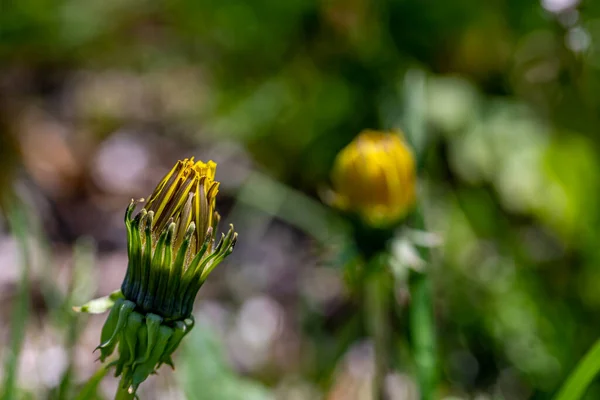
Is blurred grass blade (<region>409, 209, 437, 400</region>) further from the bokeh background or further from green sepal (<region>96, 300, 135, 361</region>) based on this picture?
green sepal (<region>96, 300, 135, 361</region>)

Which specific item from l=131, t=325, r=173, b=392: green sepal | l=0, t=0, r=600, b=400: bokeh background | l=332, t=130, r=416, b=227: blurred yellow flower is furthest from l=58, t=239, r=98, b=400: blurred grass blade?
l=332, t=130, r=416, b=227: blurred yellow flower

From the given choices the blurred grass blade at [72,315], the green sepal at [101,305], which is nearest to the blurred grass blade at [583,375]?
the green sepal at [101,305]

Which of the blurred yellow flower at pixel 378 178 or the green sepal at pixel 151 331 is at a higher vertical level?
the green sepal at pixel 151 331

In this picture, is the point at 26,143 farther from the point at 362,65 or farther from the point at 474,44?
the point at 474,44

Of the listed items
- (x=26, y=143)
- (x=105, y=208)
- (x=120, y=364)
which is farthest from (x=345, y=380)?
(x=26, y=143)

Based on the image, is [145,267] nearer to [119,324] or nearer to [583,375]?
[119,324]

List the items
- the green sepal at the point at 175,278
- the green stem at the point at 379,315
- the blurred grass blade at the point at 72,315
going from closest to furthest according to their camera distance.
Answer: the green sepal at the point at 175,278, the blurred grass blade at the point at 72,315, the green stem at the point at 379,315

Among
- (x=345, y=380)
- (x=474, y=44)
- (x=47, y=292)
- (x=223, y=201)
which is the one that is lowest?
(x=223, y=201)

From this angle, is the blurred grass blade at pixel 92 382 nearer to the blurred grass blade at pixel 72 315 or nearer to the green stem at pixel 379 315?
the blurred grass blade at pixel 72 315
